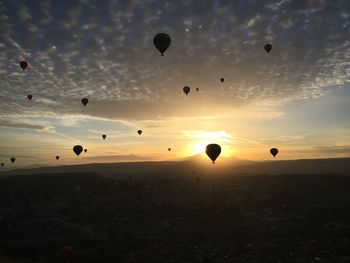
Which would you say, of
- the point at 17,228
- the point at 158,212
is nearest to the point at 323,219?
the point at 158,212

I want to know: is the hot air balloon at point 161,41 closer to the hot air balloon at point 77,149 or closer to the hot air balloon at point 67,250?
the hot air balloon at point 67,250

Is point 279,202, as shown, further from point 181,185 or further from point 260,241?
point 181,185

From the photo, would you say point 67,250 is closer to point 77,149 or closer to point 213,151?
point 213,151

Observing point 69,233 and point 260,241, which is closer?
point 260,241

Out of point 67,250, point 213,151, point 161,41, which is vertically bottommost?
point 67,250

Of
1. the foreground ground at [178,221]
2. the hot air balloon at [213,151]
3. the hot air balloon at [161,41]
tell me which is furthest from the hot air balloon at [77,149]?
the hot air balloon at [161,41]

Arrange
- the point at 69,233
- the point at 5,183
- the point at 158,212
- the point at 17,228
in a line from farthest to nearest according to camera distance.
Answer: the point at 5,183 < the point at 158,212 < the point at 17,228 < the point at 69,233

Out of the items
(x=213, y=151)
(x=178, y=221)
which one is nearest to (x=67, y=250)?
(x=178, y=221)

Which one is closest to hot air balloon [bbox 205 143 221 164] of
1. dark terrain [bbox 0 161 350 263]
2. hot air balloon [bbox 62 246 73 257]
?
dark terrain [bbox 0 161 350 263]

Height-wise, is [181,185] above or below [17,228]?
above
